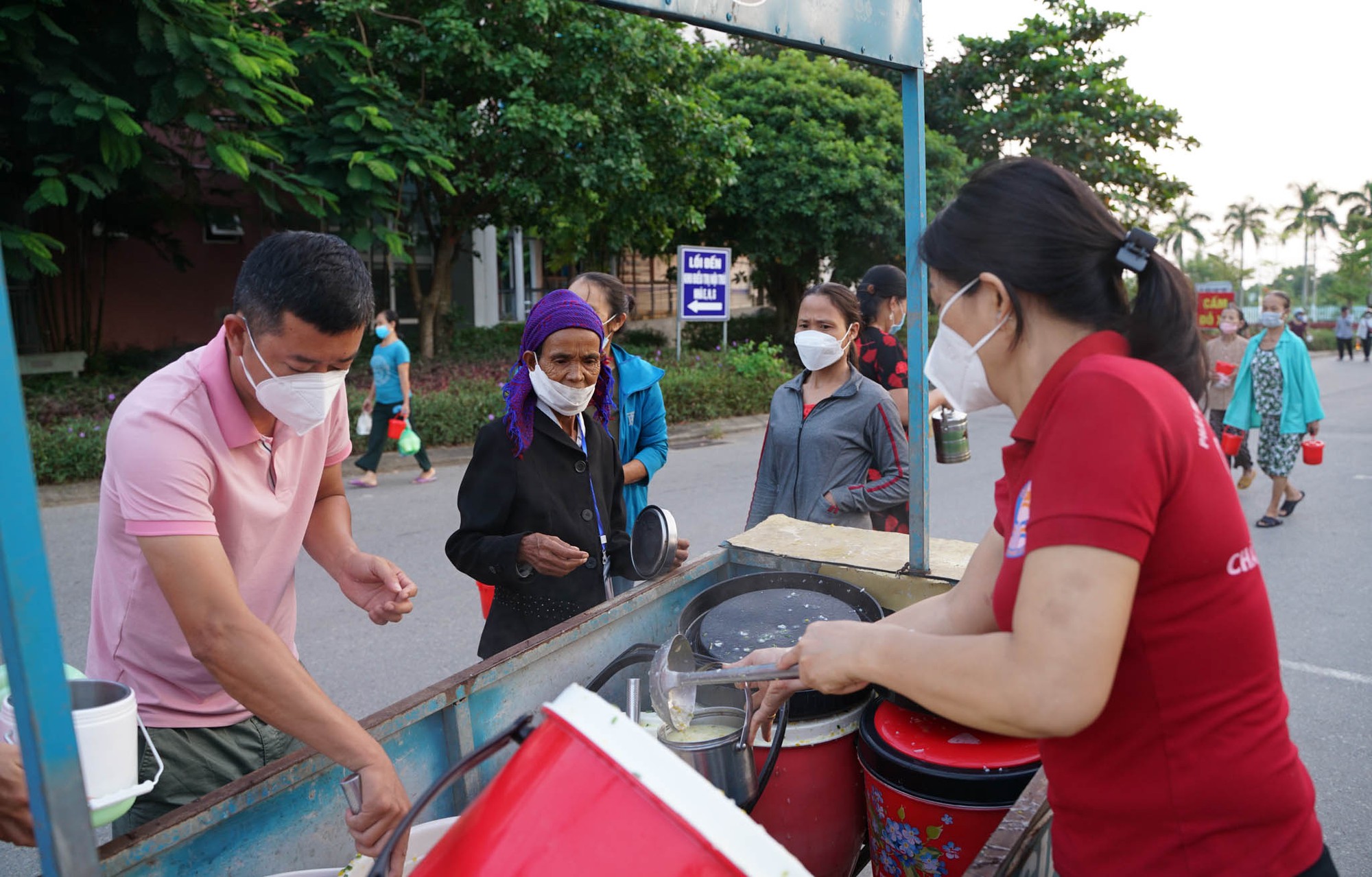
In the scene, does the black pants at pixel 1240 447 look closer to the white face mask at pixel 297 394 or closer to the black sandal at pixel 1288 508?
the black sandal at pixel 1288 508

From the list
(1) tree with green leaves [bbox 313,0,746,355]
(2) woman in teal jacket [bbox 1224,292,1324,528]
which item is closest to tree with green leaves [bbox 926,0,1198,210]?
(1) tree with green leaves [bbox 313,0,746,355]

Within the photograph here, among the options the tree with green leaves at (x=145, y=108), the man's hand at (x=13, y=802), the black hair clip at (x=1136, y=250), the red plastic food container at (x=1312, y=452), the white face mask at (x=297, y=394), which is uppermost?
the tree with green leaves at (x=145, y=108)

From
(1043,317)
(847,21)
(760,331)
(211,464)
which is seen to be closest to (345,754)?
(211,464)

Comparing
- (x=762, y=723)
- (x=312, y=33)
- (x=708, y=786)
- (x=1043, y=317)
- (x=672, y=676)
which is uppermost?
(x=312, y=33)

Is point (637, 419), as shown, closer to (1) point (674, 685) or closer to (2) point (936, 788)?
(1) point (674, 685)

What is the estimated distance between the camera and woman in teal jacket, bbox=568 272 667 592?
354 cm

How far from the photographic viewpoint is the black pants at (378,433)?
862 centimetres

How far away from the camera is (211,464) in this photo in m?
1.62

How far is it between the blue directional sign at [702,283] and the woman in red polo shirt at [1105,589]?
461 inches

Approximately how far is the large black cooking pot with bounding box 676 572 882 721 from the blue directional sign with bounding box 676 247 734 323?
10672mm

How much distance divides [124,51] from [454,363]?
588 centimetres

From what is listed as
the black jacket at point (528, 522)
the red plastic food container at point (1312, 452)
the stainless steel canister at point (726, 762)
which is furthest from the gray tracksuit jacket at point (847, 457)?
the red plastic food container at point (1312, 452)

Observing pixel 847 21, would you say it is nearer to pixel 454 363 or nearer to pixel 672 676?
pixel 672 676

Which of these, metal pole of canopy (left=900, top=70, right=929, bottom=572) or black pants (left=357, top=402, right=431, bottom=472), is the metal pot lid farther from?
black pants (left=357, top=402, right=431, bottom=472)
